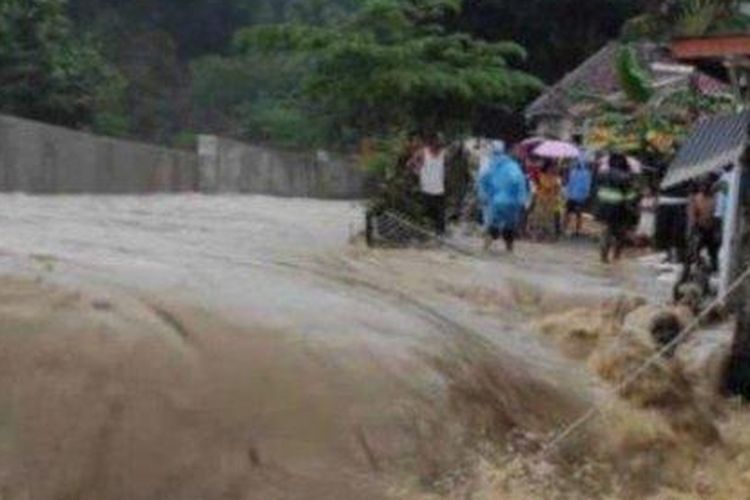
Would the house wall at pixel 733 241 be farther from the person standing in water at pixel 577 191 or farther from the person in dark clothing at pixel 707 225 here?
the person standing in water at pixel 577 191

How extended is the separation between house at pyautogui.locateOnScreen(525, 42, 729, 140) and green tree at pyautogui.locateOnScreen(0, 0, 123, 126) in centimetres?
1125

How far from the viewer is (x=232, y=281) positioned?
370 inches

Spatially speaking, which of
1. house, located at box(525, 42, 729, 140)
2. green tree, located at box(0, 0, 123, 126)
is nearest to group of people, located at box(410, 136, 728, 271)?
house, located at box(525, 42, 729, 140)

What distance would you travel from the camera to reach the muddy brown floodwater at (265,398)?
7027mm

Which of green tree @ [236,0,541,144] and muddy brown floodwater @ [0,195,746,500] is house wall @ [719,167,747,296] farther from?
green tree @ [236,0,541,144]

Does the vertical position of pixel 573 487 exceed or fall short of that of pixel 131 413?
it falls short

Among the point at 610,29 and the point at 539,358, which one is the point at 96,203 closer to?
the point at 539,358

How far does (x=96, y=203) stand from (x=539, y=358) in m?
17.1

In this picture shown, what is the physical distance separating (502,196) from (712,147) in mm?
6570

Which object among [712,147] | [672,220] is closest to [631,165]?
[672,220]

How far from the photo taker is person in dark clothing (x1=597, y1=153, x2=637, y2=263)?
19.3m

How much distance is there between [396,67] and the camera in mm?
25594

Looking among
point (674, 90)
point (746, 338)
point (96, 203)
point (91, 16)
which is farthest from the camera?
point (91, 16)

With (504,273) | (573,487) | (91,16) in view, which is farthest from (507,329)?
(91,16)
